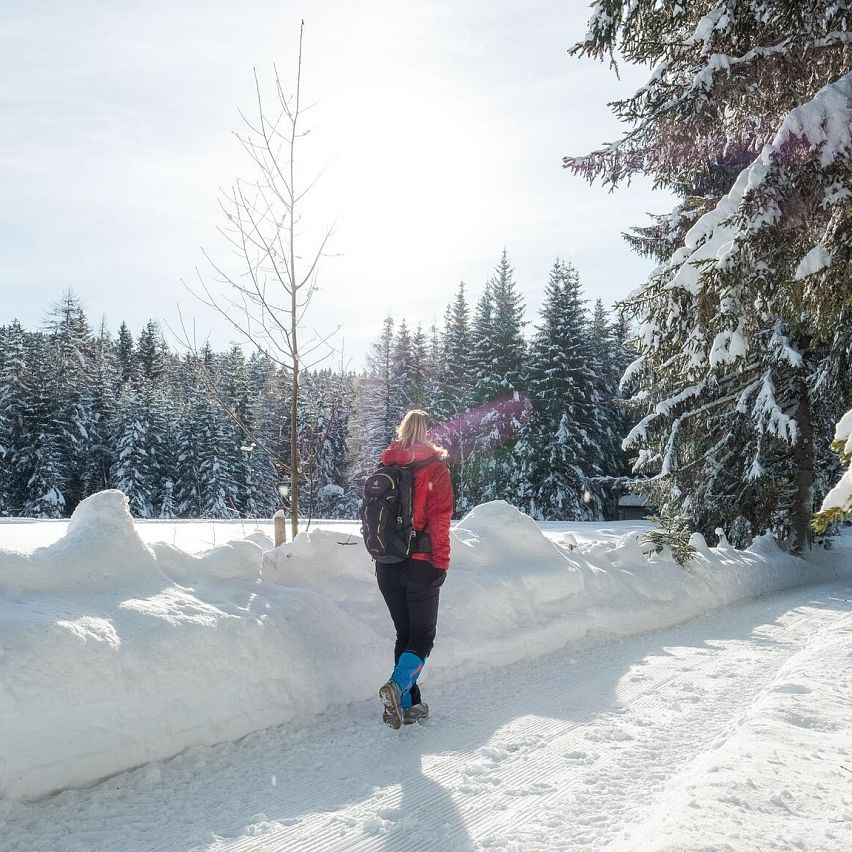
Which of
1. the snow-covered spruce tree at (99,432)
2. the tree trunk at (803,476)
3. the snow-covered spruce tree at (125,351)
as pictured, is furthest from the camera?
the snow-covered spruce tree at (125,351)

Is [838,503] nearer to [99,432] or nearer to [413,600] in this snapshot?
A: [413,600]

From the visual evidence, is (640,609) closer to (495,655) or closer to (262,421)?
(495,655)

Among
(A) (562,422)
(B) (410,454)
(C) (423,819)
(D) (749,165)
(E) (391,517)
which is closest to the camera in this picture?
(C) (423,819)

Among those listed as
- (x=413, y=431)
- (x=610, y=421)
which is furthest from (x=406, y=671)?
(x=610, y=421)

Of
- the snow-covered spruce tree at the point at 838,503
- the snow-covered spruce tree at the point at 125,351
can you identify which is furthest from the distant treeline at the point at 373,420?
the snow-covered spruce tree at the point at 838,503

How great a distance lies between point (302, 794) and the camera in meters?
3.37

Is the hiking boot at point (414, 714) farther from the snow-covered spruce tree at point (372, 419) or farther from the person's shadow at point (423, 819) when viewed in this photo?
the snow-covered spruce tree at point (372, 419)

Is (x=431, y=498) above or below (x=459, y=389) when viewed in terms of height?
below

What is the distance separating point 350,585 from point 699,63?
18.7ft

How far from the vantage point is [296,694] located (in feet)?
14.7

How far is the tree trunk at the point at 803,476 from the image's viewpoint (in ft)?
46.5

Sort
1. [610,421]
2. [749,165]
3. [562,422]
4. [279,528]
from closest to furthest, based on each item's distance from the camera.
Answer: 1. [749,165]
2. [279,528]
3. [562,422]
4. [610,421]

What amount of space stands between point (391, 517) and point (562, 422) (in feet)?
97.2

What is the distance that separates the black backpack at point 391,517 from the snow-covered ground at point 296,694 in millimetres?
949
